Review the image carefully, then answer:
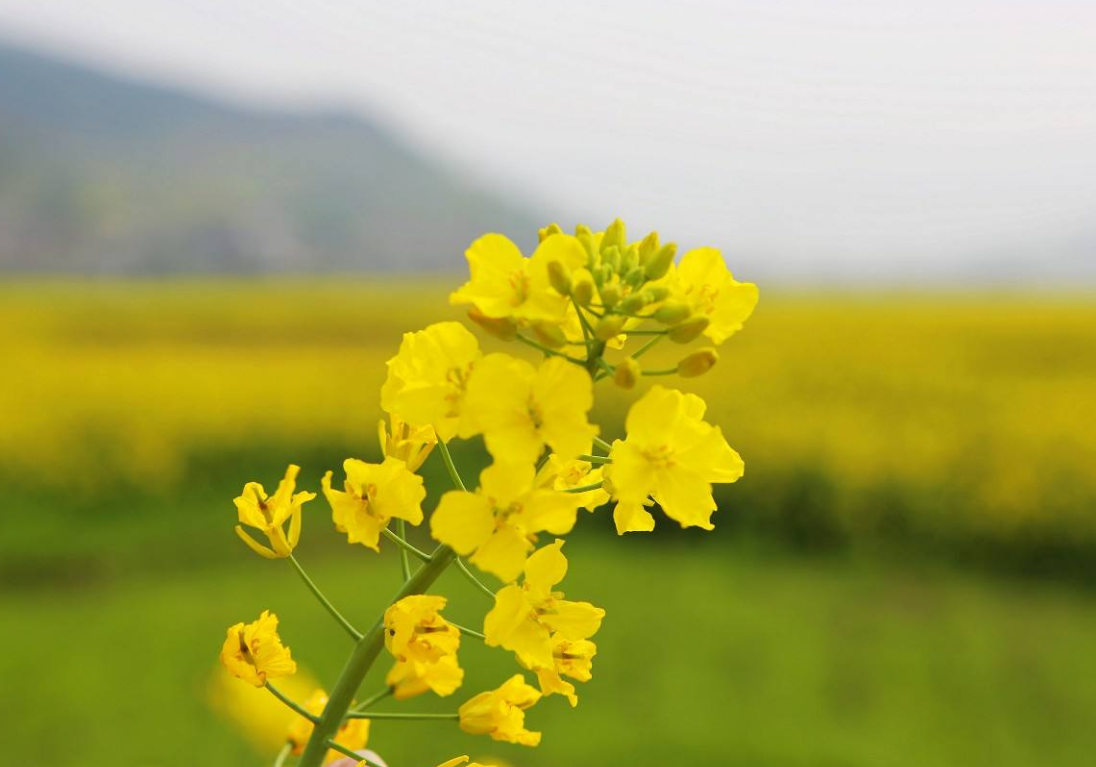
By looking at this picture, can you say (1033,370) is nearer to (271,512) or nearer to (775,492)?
(775,492)

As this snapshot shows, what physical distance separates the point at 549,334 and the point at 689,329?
12 cm

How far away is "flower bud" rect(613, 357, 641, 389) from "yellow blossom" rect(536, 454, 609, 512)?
0.27 ft

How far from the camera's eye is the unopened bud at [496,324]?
74cm

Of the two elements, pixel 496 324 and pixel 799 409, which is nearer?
pixel 496 324

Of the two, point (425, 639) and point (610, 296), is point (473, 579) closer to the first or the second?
point (425, 639)

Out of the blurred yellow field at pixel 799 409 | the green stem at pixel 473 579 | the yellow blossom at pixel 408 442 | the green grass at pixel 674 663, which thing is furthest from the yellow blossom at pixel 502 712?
the blurred yellow field at pixel 799 409

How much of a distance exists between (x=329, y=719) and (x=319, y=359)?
12.5 m

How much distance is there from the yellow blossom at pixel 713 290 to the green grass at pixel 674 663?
311 cm

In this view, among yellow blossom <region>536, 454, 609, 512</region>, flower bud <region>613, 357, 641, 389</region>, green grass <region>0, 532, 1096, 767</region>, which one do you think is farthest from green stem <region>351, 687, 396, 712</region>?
green grass <region>0, 532, 1096, 767</region>

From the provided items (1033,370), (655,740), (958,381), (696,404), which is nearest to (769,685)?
(655,740)

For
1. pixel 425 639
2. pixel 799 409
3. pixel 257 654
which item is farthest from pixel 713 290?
pixel 799 409

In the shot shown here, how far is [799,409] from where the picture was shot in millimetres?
7852

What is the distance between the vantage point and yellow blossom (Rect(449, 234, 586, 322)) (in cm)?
74

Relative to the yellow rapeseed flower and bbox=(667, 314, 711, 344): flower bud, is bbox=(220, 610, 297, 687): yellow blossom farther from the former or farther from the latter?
bbox=(667, 314, 711, 344): flower bud
